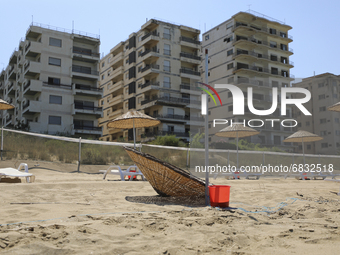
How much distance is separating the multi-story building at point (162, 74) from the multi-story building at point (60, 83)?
632 cm

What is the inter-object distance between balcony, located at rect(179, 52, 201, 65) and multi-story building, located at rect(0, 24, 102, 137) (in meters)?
12.2

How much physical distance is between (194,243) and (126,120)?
9.31 meters

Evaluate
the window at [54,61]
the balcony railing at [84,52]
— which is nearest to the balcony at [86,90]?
the window at [54,61]

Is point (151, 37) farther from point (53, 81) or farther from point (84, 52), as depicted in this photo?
point (53, 81)

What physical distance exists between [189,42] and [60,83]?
19.4 metres

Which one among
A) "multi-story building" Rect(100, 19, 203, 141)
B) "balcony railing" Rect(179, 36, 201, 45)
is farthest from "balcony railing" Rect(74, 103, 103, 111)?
"balcony railing" Rect(179, 36, 201, 45)

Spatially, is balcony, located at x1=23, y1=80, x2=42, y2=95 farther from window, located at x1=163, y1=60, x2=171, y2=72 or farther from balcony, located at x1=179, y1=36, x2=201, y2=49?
balcony, located at x1=179, y1=36, x2=201, y2=49

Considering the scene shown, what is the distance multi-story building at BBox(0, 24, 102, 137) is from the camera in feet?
126

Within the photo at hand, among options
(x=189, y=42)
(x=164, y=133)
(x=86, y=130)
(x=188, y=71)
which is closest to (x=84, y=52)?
(x=86, y=130)

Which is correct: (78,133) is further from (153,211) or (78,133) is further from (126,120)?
(153,211)

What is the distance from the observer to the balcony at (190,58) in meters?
Result: 45.0

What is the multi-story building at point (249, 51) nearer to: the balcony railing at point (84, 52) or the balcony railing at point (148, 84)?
the balcony railing at point (148, 84)

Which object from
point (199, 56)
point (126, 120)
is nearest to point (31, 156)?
point (126, 120)

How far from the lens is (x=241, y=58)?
151 feet
